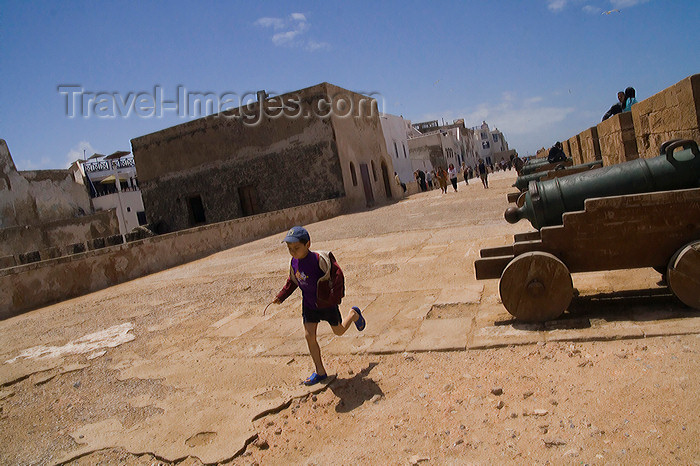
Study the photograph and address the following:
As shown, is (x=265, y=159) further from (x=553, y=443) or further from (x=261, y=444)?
(x=553, y=443)

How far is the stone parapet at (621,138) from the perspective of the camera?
20.6ft

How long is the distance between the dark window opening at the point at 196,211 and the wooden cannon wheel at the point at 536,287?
22.0 m

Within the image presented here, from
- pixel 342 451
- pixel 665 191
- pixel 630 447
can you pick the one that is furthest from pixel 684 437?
pixel 665 191

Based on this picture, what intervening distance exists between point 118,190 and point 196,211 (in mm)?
19035

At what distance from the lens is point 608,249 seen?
10.9 ft

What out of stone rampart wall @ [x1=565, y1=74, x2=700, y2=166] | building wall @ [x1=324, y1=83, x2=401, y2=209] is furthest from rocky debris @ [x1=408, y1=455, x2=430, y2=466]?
building wall @ [x1=324, y1=83, x2=401, y2=209]

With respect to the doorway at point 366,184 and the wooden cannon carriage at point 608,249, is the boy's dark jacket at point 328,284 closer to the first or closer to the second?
the wooden cannon carriage at point 608,249

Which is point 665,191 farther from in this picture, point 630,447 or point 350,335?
point 350,335

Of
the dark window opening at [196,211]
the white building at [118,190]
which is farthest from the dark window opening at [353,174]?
the white building at [118,190]

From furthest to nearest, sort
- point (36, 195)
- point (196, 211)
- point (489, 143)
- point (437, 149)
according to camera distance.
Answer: point (489, 143) < point (437, 149) < point (36, 195) < point (196, 211)

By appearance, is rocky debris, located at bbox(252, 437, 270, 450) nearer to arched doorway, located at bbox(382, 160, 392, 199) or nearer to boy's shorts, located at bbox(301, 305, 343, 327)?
boy's shorts, located at bbox(301, 305, 343, 327)

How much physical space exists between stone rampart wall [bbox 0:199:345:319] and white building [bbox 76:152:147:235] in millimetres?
28569

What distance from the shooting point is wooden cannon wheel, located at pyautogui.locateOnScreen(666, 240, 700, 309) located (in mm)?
3070

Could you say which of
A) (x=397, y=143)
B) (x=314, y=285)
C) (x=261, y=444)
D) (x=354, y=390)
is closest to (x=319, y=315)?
(x=314, y=285)
